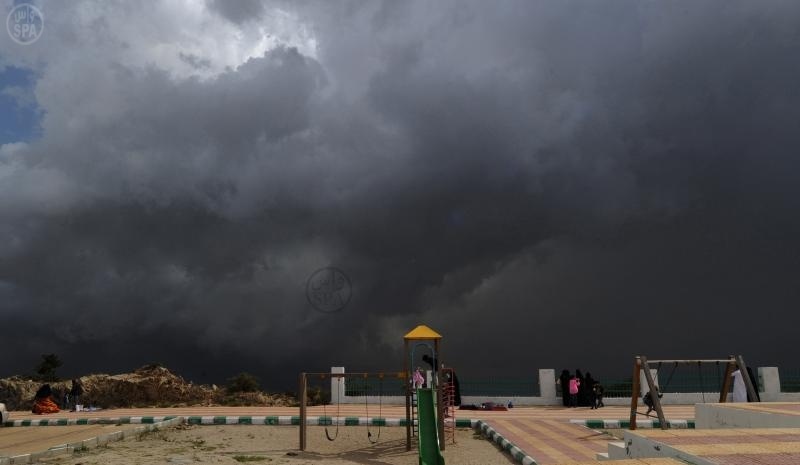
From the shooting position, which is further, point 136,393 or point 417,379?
point 136,393

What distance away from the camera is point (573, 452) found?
1257 centimetres

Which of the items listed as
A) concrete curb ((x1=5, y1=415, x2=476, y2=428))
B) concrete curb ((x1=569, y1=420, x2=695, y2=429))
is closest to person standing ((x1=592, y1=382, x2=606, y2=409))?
concrete curb ((x1=569, y1=420, x2=695, y2=429))

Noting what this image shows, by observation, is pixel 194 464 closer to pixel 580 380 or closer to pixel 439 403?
pixel 439 403

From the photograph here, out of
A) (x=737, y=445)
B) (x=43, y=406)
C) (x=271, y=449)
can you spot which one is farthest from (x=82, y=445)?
(x=737, y=445)

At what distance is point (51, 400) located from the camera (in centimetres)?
2662

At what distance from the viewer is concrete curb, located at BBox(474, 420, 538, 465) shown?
12.0m

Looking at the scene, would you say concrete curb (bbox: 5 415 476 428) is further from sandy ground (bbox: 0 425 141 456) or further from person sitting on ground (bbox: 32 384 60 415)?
person sitting on ground (bbox: 32 384 60 415)

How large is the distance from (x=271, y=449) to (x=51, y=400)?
16536 mm

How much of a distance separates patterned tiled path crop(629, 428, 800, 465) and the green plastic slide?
555cm

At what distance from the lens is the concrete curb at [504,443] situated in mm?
12039

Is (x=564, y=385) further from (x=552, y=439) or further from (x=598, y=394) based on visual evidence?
(x=552, y=439)

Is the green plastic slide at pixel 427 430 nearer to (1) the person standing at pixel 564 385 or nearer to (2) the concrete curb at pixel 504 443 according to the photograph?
(2) the concrete curb at pixel 504 443

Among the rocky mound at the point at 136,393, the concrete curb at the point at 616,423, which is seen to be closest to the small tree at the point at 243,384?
the rocky mound at the point at 136,393

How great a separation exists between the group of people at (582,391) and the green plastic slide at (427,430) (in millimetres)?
12634
